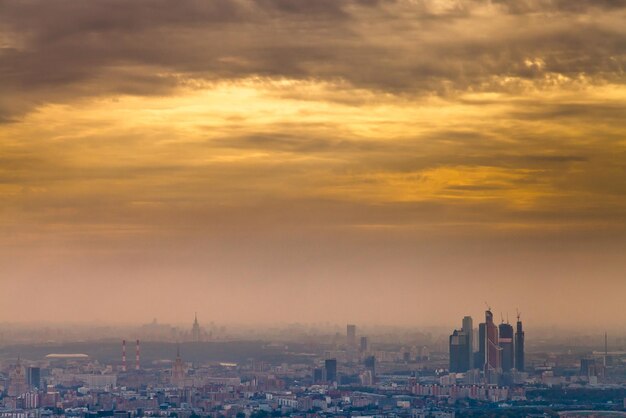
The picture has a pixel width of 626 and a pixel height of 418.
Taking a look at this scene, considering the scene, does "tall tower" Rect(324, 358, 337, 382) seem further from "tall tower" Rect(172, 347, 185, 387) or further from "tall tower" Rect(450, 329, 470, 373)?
"tall tower" Rect(172, 347, 185, 387)

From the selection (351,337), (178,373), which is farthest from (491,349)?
(178,373)

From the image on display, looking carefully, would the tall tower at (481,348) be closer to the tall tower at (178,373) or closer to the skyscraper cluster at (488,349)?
the skyscraper cluster at (488,349)

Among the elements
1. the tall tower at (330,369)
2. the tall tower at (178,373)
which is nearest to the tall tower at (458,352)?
the tall tower at (330,369)

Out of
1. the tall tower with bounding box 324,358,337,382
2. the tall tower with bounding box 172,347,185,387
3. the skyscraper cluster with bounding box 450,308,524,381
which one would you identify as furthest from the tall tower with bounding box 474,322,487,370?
the tall tower with bounding box 172,347,185,387

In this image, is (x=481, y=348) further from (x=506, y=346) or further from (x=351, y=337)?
(x=351, y=337)

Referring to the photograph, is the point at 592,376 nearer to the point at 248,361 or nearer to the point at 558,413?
the point at 558,413
